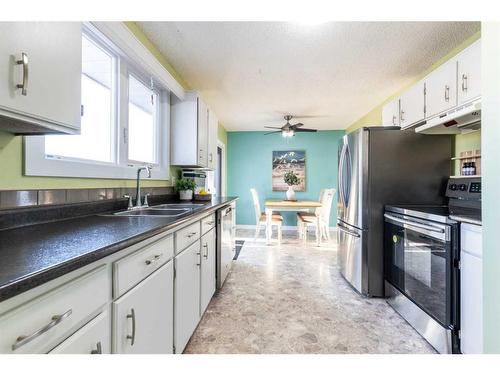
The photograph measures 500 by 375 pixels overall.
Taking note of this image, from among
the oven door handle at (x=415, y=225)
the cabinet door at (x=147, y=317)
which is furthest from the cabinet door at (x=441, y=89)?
the cabinet door at (x=147, y=317)

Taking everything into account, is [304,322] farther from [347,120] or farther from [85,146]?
[347,120]

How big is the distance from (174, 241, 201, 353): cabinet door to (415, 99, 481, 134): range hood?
198 cm

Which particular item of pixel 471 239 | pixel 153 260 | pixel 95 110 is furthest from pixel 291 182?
pixel 153 260

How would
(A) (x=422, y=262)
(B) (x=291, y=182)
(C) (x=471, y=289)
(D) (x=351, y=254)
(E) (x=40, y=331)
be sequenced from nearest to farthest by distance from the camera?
(E) (x=40, y=331) < (C) (x=471, y=289) < (A) (x=422, y=262) < (D) (x=351, y=254) < (B) (x=291, y=182)

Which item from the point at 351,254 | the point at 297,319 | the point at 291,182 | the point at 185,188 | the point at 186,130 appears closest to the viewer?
the point at 297,319

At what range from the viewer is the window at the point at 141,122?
2.21 meters

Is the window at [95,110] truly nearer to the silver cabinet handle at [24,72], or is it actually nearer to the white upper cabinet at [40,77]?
the white upper cabinet at [40,77]

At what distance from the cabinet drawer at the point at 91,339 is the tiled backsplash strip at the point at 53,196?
68 centimetres

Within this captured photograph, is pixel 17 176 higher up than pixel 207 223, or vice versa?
pixel 17 176

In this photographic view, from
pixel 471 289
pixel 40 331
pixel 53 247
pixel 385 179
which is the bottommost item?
pixel 471 289

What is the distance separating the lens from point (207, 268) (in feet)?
6.53

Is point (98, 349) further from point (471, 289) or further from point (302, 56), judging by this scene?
point (302, 56)

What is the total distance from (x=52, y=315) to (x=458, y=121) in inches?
99.7
